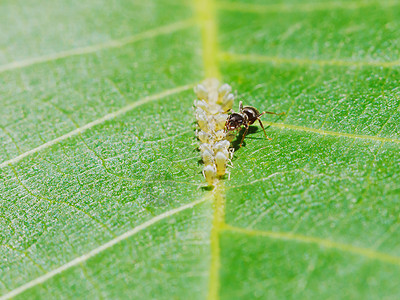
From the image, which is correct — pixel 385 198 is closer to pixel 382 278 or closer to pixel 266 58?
pixel 382 278

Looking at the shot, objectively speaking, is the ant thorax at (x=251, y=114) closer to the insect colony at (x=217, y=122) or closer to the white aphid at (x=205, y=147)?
the insect colony at (x=217, y=122)

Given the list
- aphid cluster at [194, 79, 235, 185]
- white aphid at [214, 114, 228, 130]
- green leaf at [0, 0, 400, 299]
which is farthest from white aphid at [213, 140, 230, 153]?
white aphid at [214, 114, 228, 130]

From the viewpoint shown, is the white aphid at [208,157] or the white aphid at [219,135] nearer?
the white aphid at [208,157]

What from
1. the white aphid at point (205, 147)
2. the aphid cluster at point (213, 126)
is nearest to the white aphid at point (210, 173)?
the aphid cluster at point (213, 126)

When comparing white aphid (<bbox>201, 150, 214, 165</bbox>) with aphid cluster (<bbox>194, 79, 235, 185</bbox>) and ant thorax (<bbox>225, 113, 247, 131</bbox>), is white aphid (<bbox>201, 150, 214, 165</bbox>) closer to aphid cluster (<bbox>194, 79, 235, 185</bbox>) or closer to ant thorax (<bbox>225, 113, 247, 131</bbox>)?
aphid cluster (<bbox>194, 79, 235, 185</bbox>)

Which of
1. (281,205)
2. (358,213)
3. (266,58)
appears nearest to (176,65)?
(266,58)

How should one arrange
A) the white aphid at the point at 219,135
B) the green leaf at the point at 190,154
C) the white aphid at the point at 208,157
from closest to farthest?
the green leaf at the point at 190,154, the white aphid at the point at 208,157, the white aphid at the point at 219,135
